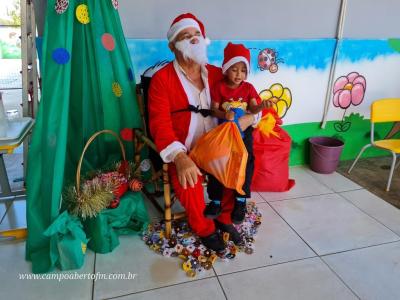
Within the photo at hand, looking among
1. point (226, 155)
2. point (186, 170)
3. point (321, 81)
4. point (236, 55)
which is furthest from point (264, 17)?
point (186, 170)

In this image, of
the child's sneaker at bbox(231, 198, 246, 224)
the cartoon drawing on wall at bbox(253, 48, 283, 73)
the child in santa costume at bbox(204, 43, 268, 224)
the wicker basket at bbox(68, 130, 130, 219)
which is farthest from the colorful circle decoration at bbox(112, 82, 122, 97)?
the cartoon drawing on wall at bbox(253, 48, 283, 73)

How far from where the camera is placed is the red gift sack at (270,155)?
7.69ft

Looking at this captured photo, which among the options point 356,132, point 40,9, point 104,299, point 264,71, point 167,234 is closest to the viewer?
point 104,299

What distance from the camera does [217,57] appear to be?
2.37 meters

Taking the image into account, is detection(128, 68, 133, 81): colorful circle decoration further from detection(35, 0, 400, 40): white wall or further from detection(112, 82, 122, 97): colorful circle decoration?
detection(35, 0, 400, 40): white wall

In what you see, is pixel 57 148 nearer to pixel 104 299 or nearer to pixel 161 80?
pixel 161 80

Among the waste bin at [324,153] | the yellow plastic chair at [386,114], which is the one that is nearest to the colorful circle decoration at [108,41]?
the waste bin at [324,153]

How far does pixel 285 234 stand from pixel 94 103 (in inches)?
57.6

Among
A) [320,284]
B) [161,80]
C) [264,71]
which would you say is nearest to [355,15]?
[264,71]

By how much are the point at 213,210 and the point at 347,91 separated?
1.88 metres

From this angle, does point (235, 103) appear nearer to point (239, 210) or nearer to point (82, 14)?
point (239, 210)

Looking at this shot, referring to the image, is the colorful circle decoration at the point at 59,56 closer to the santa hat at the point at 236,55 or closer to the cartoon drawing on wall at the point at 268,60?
the santa hat at the point at 236,55

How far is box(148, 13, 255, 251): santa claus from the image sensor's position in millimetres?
1665

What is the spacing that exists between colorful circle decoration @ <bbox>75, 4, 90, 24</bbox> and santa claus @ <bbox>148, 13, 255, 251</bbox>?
48 cm
